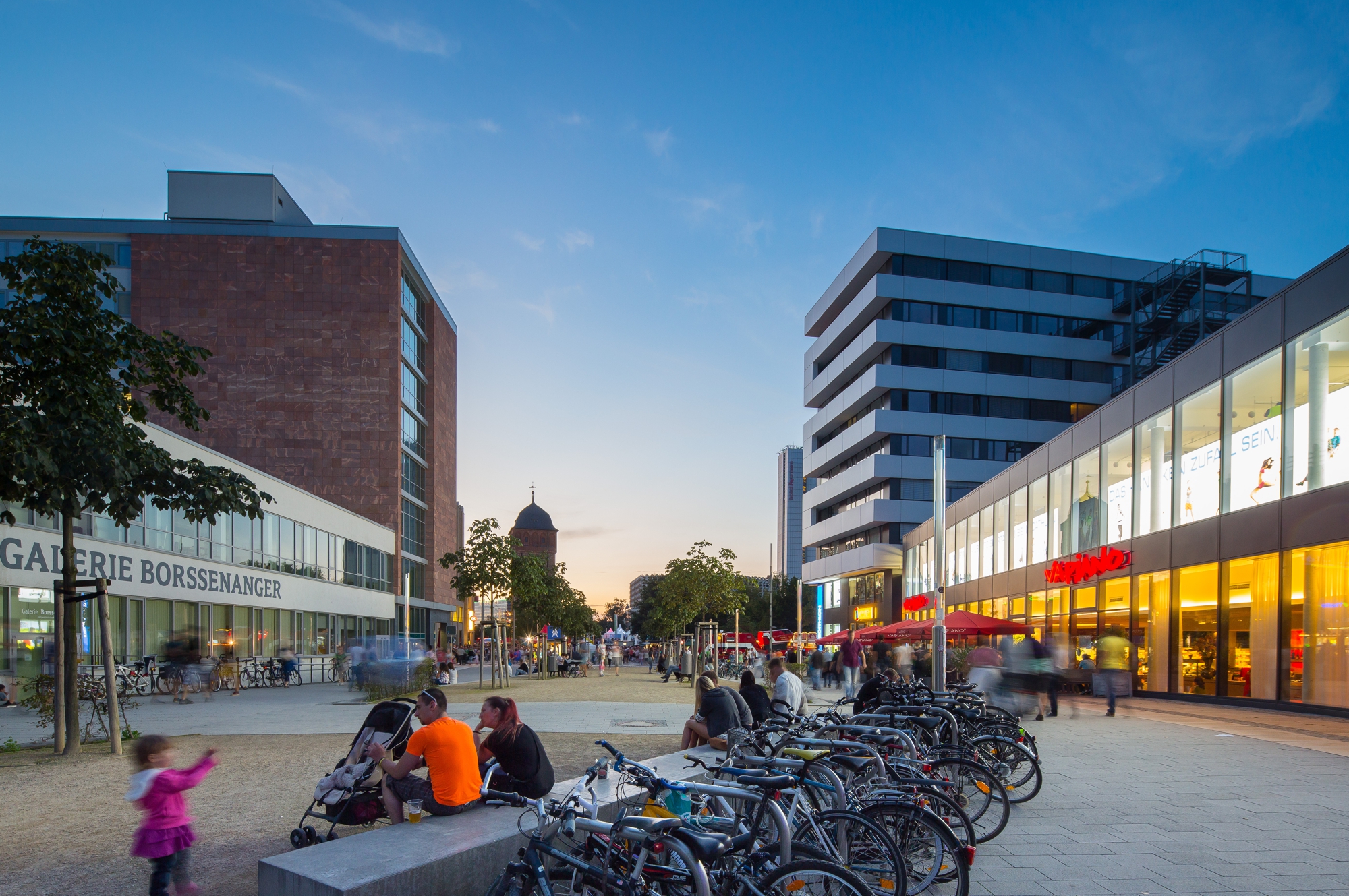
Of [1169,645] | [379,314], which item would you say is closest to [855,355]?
[379,314]

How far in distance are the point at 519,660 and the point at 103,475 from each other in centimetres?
3681

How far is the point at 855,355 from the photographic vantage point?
64.4 m

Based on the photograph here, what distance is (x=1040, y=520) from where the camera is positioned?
3300cm

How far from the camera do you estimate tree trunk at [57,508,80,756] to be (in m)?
12.3

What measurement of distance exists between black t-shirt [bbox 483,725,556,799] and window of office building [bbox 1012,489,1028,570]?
99.8 feet

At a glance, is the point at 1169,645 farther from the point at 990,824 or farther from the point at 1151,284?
the point at 1151,284

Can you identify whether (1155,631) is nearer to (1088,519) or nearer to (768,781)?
(1088,519)

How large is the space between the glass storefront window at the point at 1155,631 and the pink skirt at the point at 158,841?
945 inches

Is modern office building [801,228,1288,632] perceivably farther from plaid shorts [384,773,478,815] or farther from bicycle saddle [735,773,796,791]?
bicycle saddle [735,773,796,791]

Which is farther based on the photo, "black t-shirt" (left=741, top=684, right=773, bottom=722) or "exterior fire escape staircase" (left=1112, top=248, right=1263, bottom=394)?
"exterior fire escape staircase" (left=1112, top=248, right=1263, bottom=394)

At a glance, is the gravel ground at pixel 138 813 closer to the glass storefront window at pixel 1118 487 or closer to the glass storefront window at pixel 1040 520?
the glass storefront window at pixel 1118 487

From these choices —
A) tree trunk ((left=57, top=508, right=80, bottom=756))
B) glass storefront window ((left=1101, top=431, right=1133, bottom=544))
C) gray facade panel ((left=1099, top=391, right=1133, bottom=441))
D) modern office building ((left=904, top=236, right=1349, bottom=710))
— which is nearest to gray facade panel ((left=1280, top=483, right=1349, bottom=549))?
modern office building ((left=904, top=236, right=1349, bottom=710))

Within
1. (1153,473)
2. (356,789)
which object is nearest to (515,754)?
(356,789)

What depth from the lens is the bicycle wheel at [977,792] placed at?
7145 mm
